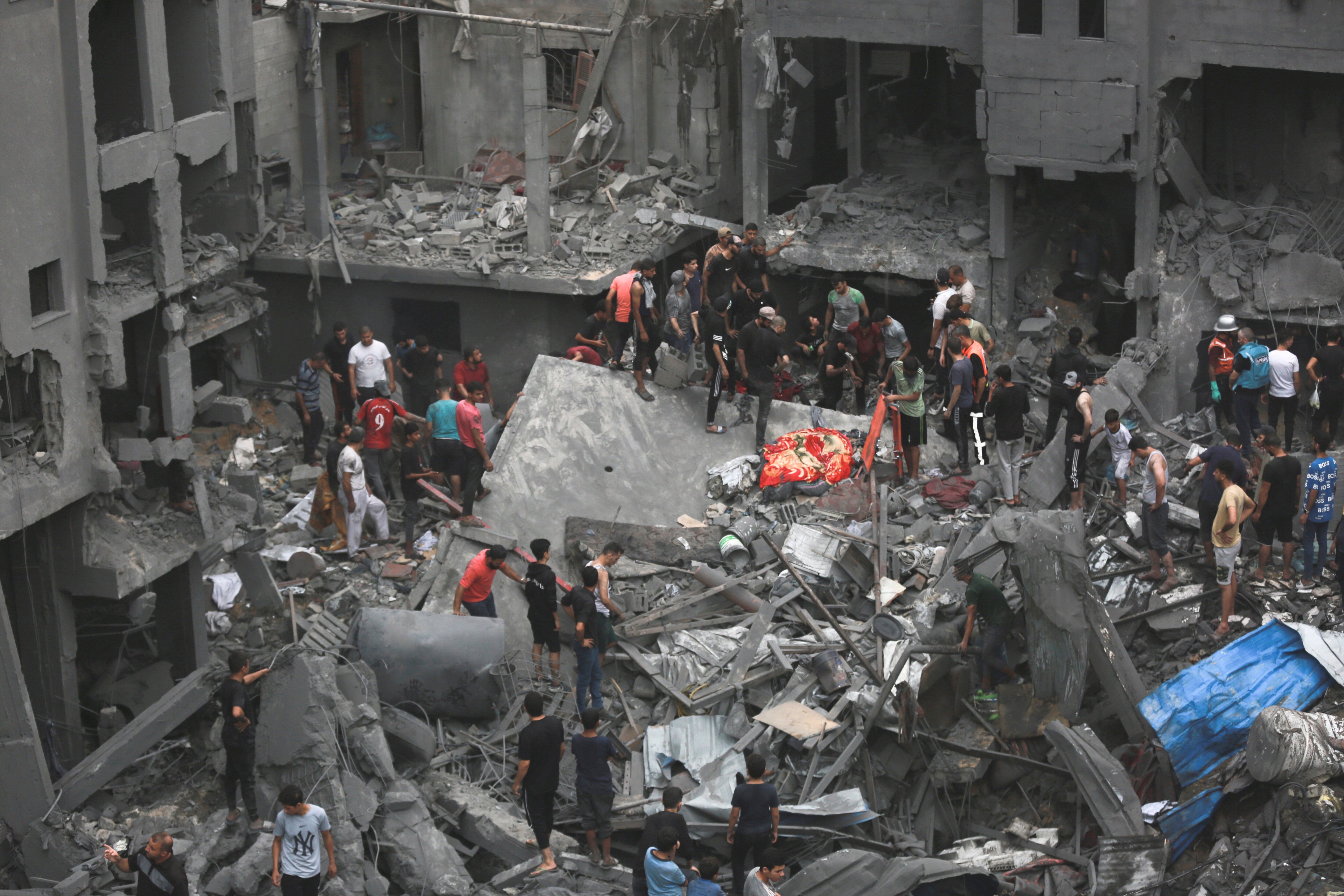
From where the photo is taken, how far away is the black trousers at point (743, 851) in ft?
43.0

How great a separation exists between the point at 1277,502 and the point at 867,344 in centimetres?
582

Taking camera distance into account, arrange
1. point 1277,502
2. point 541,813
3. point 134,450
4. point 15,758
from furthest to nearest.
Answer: point 134,450 → point 1277,502 → point 15,758 → point 541,813

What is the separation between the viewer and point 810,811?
14.2 m

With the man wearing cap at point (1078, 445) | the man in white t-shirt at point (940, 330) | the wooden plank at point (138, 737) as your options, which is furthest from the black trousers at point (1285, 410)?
the wooden plank at point (138, 737)

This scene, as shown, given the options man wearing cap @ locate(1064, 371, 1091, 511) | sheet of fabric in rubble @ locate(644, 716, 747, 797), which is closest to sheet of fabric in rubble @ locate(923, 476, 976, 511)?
man wearing cap @ locate(1064, 371, 1091, 511)

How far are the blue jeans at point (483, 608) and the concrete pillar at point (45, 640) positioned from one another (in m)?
3.91

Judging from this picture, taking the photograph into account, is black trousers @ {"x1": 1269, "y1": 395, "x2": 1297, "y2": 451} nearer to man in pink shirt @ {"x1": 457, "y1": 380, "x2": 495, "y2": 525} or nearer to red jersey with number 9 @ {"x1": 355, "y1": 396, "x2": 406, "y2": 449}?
man in pink shirt @ {"x1": 457, "y1": 380, "x2": 495, "y2": 525}

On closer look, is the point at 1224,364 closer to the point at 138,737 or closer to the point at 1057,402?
the point at 1057,402

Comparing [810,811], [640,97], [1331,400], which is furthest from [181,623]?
[1331,400]

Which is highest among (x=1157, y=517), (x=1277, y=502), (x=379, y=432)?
(x=379, y=432)

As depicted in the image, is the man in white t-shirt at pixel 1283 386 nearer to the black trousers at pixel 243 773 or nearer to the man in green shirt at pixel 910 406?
the man in green shirt at pixel 910 406

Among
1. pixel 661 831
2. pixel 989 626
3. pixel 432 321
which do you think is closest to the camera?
pixel 661 831

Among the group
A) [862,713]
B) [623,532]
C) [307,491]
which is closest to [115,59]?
[307,491]

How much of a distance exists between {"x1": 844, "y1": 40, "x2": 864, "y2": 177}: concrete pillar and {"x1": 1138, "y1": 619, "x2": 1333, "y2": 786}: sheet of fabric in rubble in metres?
11.2
